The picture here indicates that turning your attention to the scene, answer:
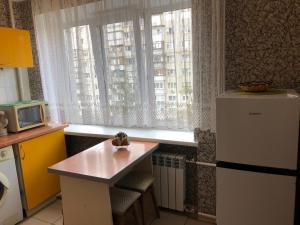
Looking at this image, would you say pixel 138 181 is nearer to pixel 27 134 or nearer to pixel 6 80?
pixel 27 134

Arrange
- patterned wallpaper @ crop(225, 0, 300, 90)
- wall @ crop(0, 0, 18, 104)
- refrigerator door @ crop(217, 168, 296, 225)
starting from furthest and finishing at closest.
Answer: wall @ crop(0, 0, 18, 104)
patterned wallpaper @ crop(225, 0, 300, 90)
refrigerator door @ crop(217, 168, 296, 225)

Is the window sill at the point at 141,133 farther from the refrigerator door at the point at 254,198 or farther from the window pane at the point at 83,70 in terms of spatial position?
the refrigerator door at the point at 254,198

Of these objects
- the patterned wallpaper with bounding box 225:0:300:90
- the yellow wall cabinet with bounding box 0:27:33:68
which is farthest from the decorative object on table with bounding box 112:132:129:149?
the yellow wall cabinet with bounding box 0:27:33:68

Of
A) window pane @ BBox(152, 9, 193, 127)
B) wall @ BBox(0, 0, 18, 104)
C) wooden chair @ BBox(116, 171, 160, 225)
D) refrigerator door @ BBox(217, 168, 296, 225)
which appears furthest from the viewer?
wall @ BBox(0, 0, 18, 104)

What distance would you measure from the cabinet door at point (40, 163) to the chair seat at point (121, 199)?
999 mm

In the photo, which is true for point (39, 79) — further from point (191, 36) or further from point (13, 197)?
point (191, 36)

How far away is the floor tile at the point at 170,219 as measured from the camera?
2.38 metres

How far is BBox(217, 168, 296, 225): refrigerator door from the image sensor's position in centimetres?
166

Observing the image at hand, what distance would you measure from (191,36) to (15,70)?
2.29 meters

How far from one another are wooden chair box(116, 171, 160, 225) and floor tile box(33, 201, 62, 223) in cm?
89

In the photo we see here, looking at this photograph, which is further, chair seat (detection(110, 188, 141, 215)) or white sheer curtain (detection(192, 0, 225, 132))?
white sheer curtain (detection(192, 0, 225, 132))

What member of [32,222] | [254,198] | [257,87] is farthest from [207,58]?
[32,222]

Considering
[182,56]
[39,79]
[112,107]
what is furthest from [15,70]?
[182,56]

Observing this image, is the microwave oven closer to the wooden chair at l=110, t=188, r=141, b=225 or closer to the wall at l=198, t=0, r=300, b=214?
the wooden chair at l=110, t=188, r=141, b=225
